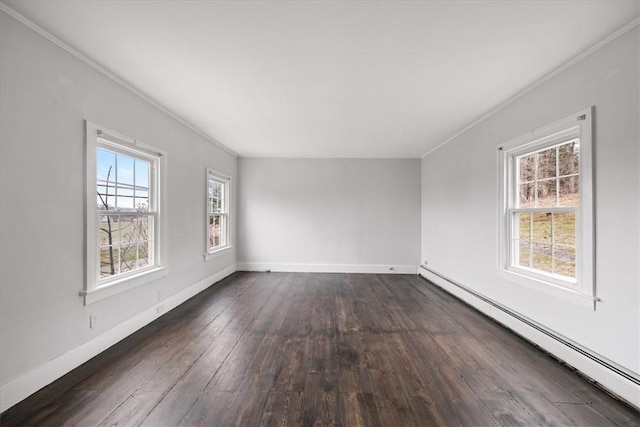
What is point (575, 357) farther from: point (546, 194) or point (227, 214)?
point (227, 214)

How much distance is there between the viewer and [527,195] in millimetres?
2879

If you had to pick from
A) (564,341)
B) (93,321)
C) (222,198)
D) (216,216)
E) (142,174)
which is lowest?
(564,341)

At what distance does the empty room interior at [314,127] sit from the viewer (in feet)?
5.56

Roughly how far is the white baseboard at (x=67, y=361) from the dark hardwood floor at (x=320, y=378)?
59mm

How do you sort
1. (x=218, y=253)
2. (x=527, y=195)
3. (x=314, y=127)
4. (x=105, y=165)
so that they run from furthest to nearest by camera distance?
1. (x=218, y=253)
2. (x=314, y=127)
3. (x=527, y=195)
4. (x=105, y=165)

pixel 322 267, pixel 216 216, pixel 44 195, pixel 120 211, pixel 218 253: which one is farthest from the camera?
pixel 322 267

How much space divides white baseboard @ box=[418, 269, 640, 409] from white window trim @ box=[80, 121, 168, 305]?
4079 mm

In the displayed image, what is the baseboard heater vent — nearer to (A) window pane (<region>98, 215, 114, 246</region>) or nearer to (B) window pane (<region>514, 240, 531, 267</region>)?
(B) window pane (<region>514, 240, 531, 267</region>)

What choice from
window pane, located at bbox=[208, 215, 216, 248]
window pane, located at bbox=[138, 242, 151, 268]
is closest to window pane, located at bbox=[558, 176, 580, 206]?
window pane, located at bbox=[138, 242, 151, 268]

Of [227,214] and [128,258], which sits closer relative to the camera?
[128,258]

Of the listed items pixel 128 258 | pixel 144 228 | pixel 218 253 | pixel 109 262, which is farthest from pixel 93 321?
pixel 218 253

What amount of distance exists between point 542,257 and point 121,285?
14.0 feet

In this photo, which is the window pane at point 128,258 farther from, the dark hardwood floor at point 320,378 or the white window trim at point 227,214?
the white window trim at point 227,214

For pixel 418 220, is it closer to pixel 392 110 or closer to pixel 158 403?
pixel 392 110
